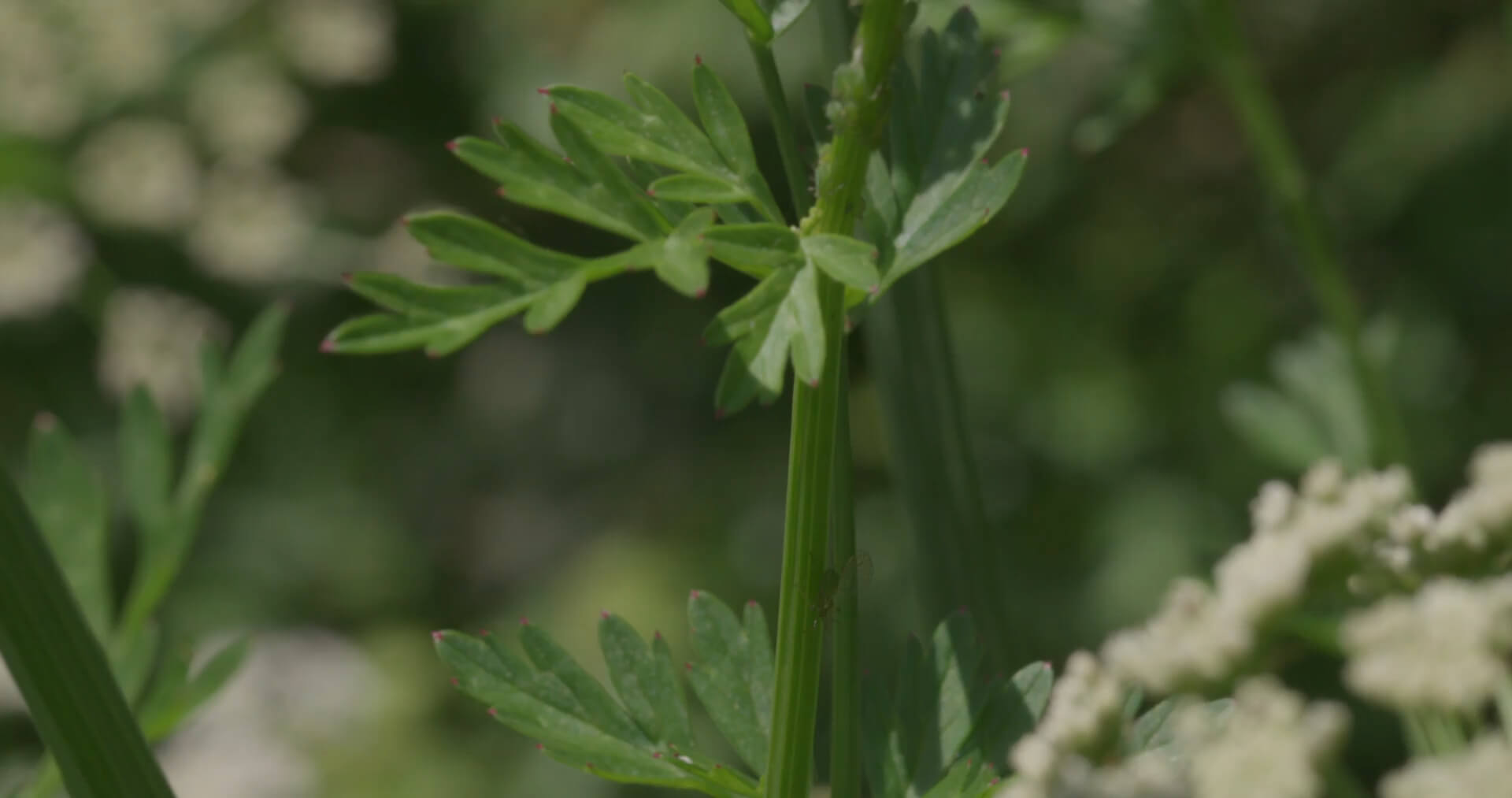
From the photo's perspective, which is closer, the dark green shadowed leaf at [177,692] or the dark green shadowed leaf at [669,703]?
the dark green shadowed leaf at [669,703]

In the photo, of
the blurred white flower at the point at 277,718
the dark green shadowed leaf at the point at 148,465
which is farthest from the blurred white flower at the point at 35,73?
the dark green shadowed leaf at the point at 148,465

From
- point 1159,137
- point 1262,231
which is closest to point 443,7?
point 1159,137

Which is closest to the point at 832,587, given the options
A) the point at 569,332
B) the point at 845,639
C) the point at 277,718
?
the point at 845,639

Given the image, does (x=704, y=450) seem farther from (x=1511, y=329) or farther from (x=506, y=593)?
(x=1511, y=329)

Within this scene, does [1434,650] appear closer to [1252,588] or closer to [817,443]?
[1252,588]

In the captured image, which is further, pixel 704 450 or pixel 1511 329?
pixel 704 450

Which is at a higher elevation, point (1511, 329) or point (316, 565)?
point (316, 565)

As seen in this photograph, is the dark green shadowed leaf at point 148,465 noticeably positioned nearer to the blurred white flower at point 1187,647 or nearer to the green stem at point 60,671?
the green stem at point 60,671
